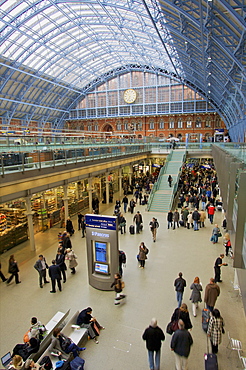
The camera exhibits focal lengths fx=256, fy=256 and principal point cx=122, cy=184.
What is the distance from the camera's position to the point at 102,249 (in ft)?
29.2

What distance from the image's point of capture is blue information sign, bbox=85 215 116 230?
8502 millimetres

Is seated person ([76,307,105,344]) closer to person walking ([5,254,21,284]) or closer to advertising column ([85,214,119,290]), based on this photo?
advertising column ([85,214,119,290])

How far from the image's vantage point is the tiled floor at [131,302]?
6.08 m

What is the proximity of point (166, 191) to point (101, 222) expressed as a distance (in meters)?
14.0

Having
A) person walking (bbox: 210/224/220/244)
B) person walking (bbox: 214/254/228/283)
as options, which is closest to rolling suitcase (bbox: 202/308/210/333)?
person walking (bbox: 214/254/228/283)

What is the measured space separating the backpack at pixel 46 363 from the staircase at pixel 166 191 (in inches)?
590

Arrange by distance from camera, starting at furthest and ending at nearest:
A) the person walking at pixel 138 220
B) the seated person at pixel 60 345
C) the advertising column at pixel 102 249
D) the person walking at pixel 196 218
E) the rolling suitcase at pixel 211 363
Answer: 1. the person walking at pixel 196 218
2. the person walking at pixel 138 220
3. the advertising column at pixel 102 249
4. the seated person at pixel 60 345
5. the rolling suitcase at pixel 211 363

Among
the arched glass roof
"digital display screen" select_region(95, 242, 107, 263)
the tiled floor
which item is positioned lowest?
the tiled floor

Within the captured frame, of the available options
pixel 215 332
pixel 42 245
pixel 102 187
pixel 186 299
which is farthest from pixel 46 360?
pixel 102 187

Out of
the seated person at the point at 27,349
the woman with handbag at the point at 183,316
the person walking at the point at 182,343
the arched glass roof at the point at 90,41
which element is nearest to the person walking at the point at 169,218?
the woman with handbag at the point at 183,316

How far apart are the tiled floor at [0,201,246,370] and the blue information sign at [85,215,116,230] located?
2265 millimetres

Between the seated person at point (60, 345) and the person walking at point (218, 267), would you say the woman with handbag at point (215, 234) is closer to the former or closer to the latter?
the person walking at point (218, 267)

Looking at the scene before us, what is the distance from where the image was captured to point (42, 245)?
13656mm

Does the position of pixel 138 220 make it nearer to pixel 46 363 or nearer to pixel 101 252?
pixel 101 252
